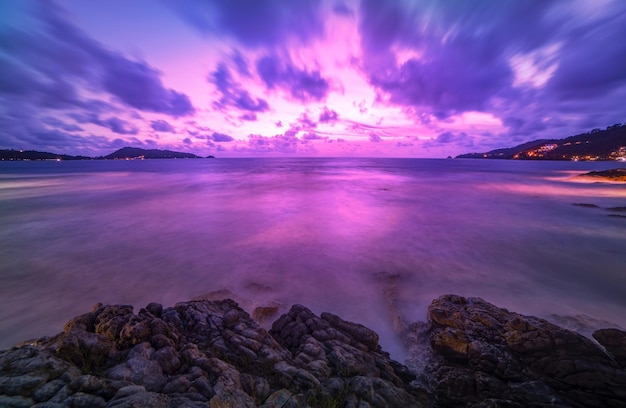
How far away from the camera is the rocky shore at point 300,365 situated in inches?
155

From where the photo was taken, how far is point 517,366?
17.4 ft

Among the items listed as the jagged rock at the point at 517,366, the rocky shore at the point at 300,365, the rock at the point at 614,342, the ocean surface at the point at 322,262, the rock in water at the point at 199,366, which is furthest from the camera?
the ocean surface at the point at 322,262

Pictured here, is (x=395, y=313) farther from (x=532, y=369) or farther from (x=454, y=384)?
(x=532, y=369)

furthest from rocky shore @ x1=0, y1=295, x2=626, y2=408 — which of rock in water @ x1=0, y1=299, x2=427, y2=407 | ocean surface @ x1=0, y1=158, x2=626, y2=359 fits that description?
ocean surface @ x1=0, y1=158, x2=626, y2=359

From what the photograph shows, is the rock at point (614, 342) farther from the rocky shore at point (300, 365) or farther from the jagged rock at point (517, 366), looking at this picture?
the jagged rock at point (517, 366)

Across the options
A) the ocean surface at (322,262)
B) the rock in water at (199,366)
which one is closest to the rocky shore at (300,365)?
the rock in water at (199,366)

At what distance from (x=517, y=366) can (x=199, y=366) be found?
6264 mm

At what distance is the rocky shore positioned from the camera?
393 centimetres

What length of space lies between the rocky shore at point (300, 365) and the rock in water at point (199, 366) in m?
0.02

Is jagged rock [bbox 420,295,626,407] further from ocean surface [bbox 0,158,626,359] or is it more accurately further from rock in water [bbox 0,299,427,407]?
ocean surface [bbox 0,158,626,359]

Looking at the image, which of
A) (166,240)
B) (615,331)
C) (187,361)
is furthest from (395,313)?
(166,240)

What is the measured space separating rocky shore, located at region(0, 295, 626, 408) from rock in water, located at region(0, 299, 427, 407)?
19mm

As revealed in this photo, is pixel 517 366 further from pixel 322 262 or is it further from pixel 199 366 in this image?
pixel 322 262

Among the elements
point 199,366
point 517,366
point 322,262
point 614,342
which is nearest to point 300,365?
point 199,366
